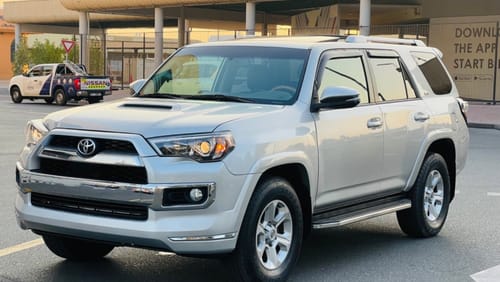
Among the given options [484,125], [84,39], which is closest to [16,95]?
[84,39]

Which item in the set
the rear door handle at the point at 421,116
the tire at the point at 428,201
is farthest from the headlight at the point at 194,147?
the tire at the point at 428,201

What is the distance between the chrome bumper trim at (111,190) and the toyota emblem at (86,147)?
0.59 ft

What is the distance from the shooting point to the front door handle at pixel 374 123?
6.30m

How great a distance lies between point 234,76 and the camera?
20.3 ft

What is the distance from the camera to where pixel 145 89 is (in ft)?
21.6

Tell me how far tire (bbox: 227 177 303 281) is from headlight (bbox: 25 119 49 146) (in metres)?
1.59

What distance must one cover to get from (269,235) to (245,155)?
2.34 feet

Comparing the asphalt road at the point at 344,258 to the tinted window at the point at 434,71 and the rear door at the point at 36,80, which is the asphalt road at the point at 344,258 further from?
the rear door at the point at 36,80

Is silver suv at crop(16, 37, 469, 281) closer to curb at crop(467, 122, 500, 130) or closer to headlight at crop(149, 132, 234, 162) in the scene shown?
headlight at crop(149, 132, 234, 162)

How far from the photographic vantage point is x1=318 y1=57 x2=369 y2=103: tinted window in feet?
20.2

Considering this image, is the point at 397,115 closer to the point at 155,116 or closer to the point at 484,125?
the point at 155,116

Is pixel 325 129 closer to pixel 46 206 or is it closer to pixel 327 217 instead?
pixel 327 217

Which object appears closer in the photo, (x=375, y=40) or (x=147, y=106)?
(x=147, y=106)

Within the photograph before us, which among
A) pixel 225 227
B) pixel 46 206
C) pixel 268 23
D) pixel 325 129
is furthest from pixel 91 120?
pixel 268 23
